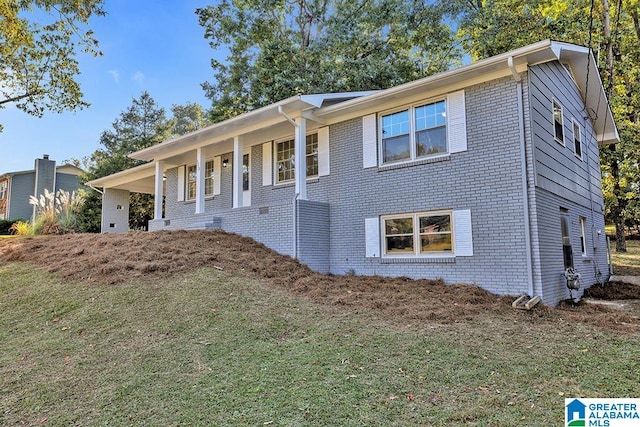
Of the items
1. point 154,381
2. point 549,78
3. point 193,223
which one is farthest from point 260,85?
point 154,381

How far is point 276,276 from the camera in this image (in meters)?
8.05

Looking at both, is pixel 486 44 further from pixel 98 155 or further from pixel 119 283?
pixel 98 155

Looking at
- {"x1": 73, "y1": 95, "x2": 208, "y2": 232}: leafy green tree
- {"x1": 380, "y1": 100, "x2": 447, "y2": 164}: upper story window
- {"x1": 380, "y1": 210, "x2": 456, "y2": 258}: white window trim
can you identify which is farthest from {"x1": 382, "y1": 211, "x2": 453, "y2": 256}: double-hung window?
{"x1": 73, "y1": 95, "x2": 208, "y2": 232}: leafy green tree

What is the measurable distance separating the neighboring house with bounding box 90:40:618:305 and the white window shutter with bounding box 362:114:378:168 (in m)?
0.03

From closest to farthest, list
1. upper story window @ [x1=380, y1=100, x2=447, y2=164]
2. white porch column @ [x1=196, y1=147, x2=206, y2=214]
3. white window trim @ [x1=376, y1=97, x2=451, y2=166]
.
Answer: white window trim @ [x1=376, y1=97, x2=451, y2=166]
upper story window @ [x1=380, y1=100, x2=447, y2=164]
white porch column @ [x1=196, y1=147, x2=206, y2=214]

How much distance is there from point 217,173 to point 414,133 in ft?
23.9

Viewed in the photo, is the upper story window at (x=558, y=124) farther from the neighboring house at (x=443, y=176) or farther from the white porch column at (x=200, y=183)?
the white porch column at (x=200, y=183)

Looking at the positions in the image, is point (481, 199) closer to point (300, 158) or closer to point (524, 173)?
point (524, 173)

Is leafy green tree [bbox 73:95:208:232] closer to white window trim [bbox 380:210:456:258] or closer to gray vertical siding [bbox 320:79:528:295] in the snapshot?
gray vertical siding [bbox 320:79:528:295]

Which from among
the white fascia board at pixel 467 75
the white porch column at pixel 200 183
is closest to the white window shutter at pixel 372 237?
the white fascia board at pixel 467 75

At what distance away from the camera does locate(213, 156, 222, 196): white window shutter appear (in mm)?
13484

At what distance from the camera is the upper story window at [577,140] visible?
34.5 ft

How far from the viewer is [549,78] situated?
8.85 m

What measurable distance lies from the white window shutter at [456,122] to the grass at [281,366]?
12.4 ft
